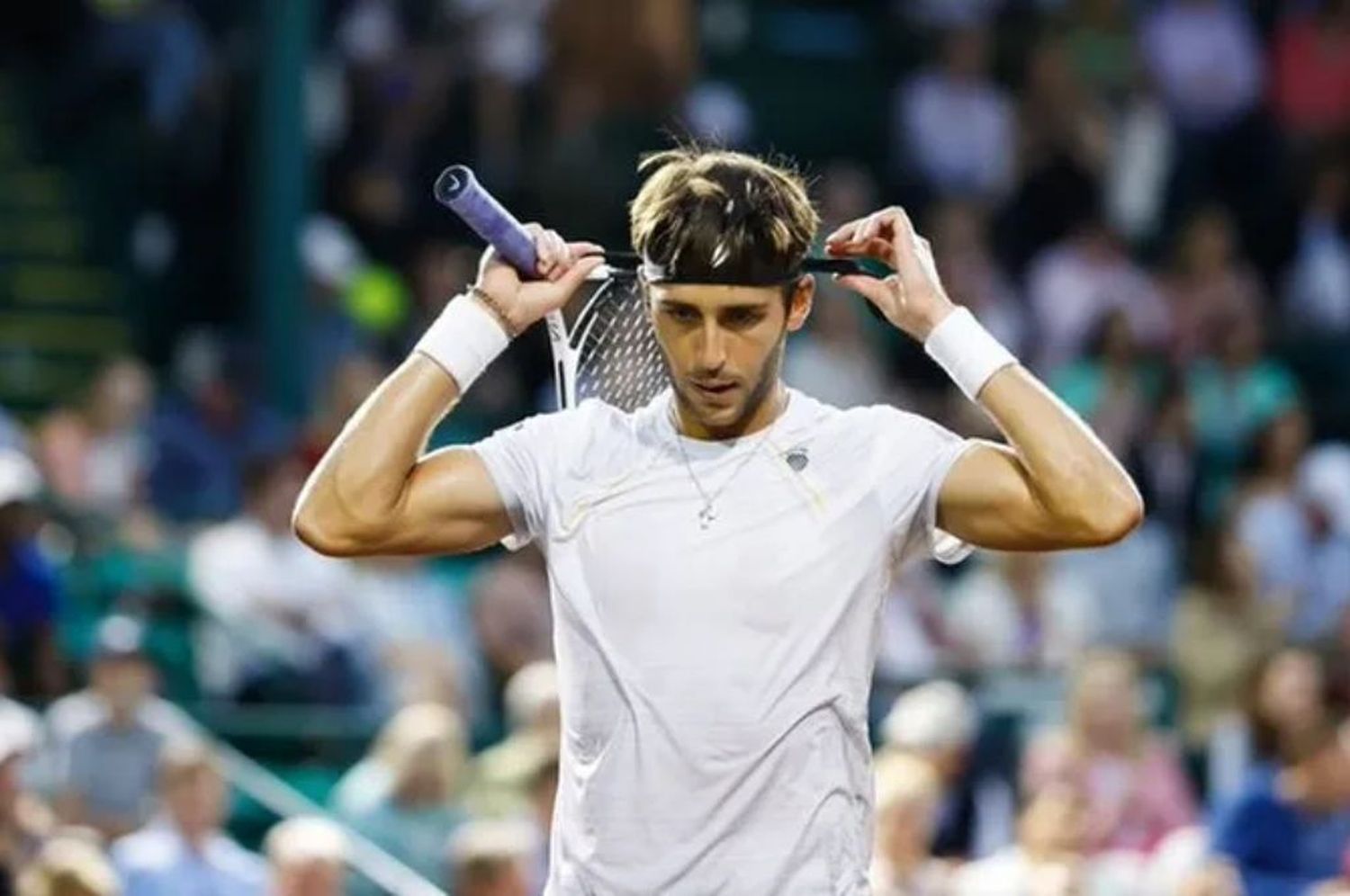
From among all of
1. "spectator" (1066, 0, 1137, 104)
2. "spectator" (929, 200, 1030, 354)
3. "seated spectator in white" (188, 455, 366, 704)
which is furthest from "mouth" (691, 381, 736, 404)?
"spectator" (1066, 0, 1137, 104)

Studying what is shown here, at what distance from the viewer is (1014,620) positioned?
13.4 meters

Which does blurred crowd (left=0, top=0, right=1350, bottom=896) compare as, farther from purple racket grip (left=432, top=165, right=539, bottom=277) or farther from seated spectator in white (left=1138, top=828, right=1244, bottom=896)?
purple racket grip (left=432, top=165, right=539, bottom=277)

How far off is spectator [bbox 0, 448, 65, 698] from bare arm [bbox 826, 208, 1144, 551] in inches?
272

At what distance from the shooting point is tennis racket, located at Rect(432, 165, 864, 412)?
541cm

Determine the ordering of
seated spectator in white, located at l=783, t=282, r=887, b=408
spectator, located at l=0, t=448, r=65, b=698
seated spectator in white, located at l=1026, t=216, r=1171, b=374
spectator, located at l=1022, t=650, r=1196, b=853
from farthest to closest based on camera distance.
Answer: seated spectator in white, located at l=1026, t=216, r=1171, b=374, seated spectator in white, located at l=783, t=282, r=887, b=408, spectator, located at l=0, t=448, r=65, b=698, spectator, located at l=1022, t=650, r=1196, b=853

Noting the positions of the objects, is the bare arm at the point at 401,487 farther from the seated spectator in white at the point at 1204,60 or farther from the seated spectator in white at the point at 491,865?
the seated spectator in white at the point at 1204,60

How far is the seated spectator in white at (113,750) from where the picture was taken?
A: 1091 centimetres

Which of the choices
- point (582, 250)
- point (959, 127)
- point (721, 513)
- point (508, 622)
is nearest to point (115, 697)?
point (508, 622)

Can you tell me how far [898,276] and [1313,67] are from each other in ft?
41.1

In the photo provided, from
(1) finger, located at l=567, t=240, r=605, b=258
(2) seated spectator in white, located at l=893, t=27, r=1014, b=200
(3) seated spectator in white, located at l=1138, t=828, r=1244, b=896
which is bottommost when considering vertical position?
(3) seated spectator in white, located at l=1138, t=828, r=1244, b=896

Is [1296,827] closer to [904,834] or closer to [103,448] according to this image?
[904,834]

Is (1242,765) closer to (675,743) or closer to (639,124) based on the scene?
(639,124)

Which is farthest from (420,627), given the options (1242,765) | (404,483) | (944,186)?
(404,483)

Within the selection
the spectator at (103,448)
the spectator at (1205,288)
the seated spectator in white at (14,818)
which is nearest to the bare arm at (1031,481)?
the seated spectator in white at (14,818)
